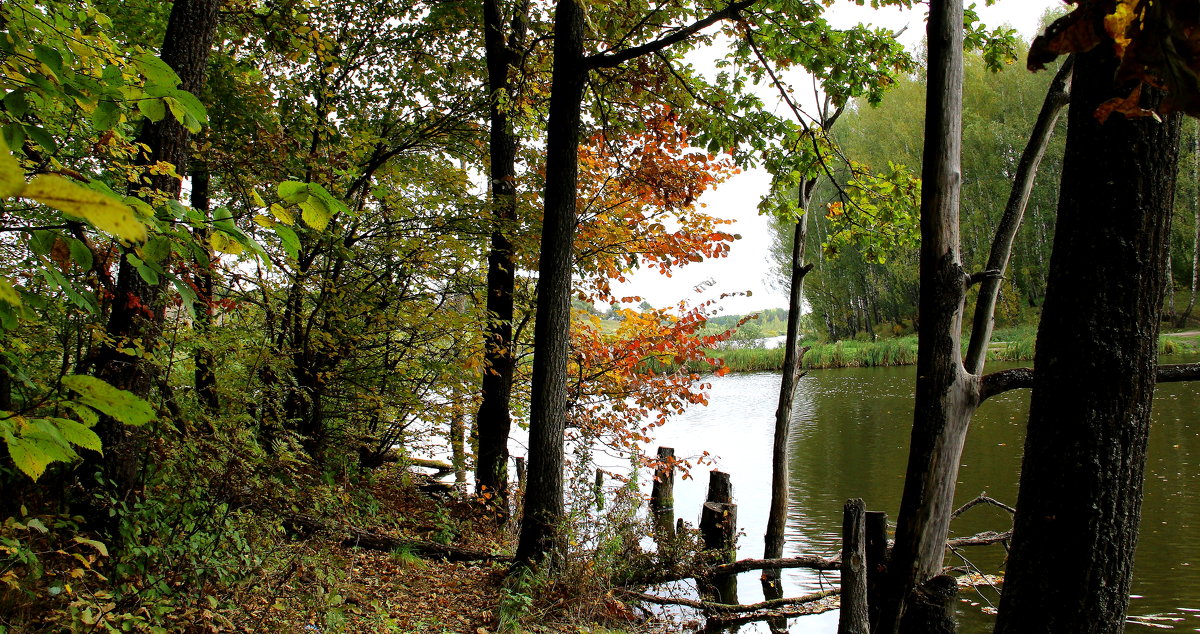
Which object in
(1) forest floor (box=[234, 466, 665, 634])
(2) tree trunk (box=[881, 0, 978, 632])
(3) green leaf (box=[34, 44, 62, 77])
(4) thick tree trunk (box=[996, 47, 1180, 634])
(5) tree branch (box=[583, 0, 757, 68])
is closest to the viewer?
(3) green leaf (box=[34, 44, 62, 77])

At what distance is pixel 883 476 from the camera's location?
980 cm

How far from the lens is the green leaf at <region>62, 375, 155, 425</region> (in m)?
0.99

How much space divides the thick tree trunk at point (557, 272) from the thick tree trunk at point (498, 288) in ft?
6.17

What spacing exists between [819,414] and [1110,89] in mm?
14550

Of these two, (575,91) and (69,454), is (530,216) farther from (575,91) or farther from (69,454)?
(69,454)

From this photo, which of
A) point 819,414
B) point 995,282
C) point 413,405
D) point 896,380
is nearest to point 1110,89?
point 995,282

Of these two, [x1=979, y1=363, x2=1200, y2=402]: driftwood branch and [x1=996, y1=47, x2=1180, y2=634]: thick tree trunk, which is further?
[x1=979, y1=363, x2=1200, y2=402]: driftwood branch

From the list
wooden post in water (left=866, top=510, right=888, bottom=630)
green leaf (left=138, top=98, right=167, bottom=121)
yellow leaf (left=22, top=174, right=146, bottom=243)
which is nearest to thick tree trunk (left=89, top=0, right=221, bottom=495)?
green leaf (left=138, top=98, right=167, bottom=121)

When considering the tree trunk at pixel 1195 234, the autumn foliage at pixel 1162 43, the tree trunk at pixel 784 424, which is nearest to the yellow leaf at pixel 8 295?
the autumn foliage at pixel 1162 43

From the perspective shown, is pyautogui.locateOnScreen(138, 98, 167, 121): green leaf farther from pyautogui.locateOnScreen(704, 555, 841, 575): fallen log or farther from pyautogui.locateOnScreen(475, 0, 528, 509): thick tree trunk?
pyautogui.locateOnScreen(704, 555, 841, 575): fallen log

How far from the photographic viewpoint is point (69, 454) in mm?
1097

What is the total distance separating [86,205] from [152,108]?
3.81ft

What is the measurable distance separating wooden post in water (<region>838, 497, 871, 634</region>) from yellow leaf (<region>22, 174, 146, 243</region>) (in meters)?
4.05

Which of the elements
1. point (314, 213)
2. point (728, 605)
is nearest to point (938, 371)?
point (728, 605)
